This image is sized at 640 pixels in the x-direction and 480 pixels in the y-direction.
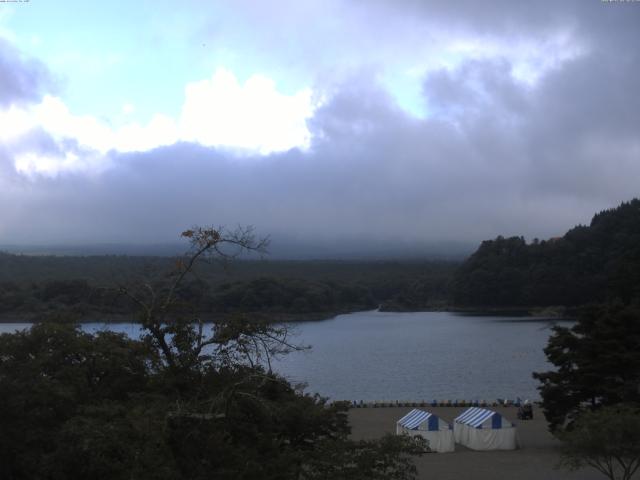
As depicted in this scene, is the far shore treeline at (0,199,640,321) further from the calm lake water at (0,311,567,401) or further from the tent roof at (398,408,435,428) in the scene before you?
the tent roof at (398,408,435,428)

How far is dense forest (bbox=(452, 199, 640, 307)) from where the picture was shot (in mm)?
80062

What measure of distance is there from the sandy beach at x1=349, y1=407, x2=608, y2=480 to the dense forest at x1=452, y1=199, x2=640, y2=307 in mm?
57340

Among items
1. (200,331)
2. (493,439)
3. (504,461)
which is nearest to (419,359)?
(493,439)

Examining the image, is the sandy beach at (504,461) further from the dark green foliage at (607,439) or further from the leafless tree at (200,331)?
the leafless tree at (200,331)

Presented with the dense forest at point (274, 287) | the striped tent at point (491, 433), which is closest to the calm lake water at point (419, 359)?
the dense forest at point (274, 287)

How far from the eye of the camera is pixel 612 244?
8344 cm

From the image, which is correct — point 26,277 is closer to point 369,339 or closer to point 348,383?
point 369,339

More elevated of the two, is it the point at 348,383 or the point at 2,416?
the point at 2,416

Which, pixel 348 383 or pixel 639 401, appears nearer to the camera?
pixel 639 401

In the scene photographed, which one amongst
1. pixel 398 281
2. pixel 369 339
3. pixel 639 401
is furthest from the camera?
pixel 398 281

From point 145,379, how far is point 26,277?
79.2 metres

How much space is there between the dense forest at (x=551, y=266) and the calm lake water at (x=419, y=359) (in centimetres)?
779

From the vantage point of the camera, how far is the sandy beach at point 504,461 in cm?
1590

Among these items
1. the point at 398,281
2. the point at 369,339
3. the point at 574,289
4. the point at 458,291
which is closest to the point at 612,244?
the point at 574,289
